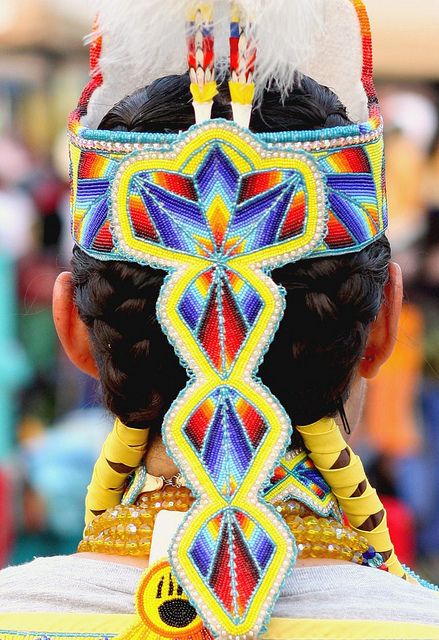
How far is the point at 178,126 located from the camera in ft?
4.71

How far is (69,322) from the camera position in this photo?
1596mm

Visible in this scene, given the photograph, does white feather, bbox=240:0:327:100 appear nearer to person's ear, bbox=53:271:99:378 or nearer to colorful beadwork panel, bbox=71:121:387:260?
colorful beadwork panel, bbox=71:121:387:260

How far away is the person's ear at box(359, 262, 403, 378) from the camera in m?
1.55

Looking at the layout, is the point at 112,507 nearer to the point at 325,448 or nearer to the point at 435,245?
the point at 325,448

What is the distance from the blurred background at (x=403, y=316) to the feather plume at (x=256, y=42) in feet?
10.6

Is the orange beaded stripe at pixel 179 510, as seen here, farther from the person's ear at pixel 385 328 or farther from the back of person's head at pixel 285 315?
the person's ear at pixel 385 328

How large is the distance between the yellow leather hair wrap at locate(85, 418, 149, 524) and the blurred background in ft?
10.2

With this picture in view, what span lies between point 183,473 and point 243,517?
0.10 metres

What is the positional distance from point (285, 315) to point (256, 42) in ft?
1.26

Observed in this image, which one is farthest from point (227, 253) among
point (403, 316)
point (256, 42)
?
point (403, 316)

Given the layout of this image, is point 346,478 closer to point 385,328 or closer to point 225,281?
point 385,328

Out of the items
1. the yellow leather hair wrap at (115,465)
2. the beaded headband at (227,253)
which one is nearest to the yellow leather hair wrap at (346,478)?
the beaded headband at (227,253)

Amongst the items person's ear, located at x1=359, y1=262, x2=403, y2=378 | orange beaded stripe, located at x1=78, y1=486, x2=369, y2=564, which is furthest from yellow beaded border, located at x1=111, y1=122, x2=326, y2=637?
person's ear, located at x1=359, y1=262, x2=403, y2=378

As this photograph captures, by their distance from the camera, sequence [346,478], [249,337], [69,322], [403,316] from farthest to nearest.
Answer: [403,316], [69,322], [346,478], [249,337]
